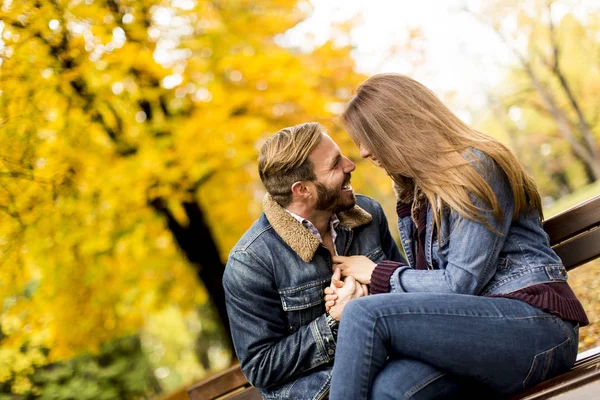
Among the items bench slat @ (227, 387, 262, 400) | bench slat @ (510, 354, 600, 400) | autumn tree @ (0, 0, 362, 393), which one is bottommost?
bench slat @ (510, 354, 600, 400)

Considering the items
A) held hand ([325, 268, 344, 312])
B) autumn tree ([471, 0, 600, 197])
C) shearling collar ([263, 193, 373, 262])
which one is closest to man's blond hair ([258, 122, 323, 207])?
shearling collar ([263, 193, 373, 262])

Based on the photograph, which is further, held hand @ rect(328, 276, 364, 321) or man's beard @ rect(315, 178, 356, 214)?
man's beard @ rect(315, 178, 356, 214)

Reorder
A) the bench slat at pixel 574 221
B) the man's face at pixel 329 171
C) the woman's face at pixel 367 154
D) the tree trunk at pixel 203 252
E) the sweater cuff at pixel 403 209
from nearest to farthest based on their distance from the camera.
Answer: the woman's face at pixel 367 154
the bench slat at pixel 574 221
the sweater cuff at pixel 403 209
the man's face at pixel 329 171
the tree trunk at pixel 203 252

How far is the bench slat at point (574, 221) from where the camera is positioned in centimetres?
303

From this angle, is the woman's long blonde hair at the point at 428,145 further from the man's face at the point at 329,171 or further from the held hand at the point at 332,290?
the held hand at the point at 332,290

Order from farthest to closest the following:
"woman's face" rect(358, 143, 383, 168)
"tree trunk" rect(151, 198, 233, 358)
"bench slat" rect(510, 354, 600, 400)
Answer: "tree trunk" rect(151, 198, 233, 358)
"woman's face" rect(358, 143, 383, 168)
"bench slat" rect(510, 354, 600, 400)

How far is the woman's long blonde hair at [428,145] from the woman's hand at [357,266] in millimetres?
476

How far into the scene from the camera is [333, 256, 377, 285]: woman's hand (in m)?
3.11

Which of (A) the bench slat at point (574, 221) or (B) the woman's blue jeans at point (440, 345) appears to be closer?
(B) the woman's blue jeans at point (440, 345)

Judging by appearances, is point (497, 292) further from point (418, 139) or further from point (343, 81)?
point (343, 81)

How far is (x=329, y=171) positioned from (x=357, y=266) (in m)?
0.47

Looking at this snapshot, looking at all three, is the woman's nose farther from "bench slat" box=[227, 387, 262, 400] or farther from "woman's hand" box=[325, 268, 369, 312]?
"bench slat" box=[227, 387, 262, 400]

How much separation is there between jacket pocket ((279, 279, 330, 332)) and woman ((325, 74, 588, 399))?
0.53 metres

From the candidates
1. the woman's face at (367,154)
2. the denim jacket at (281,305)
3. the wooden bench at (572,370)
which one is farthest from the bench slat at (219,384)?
the woman's face at (367,154)
